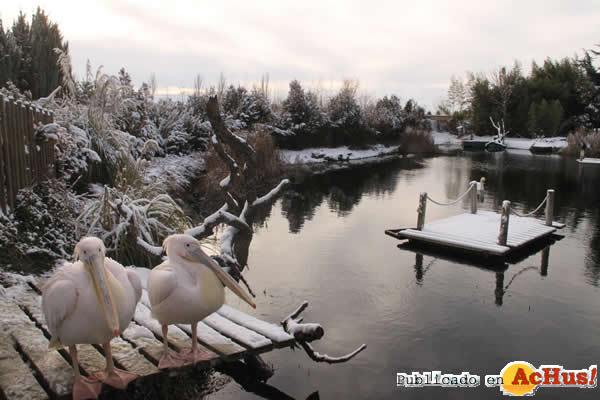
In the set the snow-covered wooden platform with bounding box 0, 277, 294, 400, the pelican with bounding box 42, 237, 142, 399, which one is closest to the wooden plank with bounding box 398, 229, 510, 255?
the snow-covered wooden platform with bounding box 0, 277, 294, 400

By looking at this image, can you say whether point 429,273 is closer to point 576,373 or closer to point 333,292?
point 333,292

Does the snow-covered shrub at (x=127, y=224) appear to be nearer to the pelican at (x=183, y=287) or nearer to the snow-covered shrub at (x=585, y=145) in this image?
the pelican at (x=183, y=287)

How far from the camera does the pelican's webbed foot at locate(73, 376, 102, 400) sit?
2539mm

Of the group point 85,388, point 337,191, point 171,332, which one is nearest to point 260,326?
point 171,332

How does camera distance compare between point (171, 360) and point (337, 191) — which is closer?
point (171, 360)

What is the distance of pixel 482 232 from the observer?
884cm

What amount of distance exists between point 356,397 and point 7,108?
481 centimetres

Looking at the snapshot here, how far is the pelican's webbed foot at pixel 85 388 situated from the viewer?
100.0 inches

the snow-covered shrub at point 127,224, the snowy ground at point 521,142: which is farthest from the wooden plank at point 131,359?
the snowy ground at point 521,142

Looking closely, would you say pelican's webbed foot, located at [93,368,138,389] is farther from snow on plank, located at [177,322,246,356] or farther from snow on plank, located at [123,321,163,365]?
snow on plank, located at [177,322,246,356]

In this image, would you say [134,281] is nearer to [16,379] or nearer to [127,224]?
[16,379]

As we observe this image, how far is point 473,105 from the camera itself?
135 feet

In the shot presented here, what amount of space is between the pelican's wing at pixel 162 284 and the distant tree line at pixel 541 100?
3968cm

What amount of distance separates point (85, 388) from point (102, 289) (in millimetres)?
633
